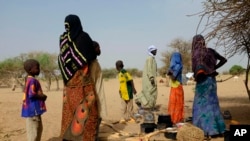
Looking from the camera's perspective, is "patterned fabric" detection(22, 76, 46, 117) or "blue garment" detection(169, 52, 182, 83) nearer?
"patterned fabric" detection(22, 76, 46, 117)

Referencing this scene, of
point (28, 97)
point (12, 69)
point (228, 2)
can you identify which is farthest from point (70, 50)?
point (12, 69)

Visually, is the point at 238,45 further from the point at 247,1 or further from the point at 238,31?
the point at 247,1

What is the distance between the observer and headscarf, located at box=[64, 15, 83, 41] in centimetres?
483

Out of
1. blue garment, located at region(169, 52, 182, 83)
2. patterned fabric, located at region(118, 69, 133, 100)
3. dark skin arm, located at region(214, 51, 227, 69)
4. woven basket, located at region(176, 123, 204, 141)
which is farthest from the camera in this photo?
patterned fabric, located at region(118, 69, 133, 100)

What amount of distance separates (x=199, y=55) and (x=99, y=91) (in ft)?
8.30

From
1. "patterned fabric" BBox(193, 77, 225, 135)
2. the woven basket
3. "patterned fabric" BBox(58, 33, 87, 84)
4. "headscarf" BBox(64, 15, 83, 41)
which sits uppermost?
"headscarf" BBox(64, 15, 83, 41)

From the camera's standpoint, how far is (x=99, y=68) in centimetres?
499

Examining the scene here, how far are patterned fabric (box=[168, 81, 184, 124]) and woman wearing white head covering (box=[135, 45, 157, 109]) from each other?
1.75 meters

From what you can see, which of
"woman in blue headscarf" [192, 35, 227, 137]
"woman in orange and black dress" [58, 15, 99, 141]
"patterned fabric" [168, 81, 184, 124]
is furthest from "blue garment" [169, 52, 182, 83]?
"woman in orange and black dress" [58, 15, 99, 141]

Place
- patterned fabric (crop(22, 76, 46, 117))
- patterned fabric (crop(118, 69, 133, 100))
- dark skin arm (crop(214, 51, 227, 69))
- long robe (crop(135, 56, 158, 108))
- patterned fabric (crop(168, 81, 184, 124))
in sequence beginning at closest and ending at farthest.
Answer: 1. patterned fabric (crop(22, 76, 46, 117))
2. dark skin arm (crop(214, 51, 227, 69))
3. patterned fabric (crop(168, 81, 184, 124))
4. patterned fabric (crop(118, 69, 133, 100))
5. long robe (crop(135, 56, 158, 108))

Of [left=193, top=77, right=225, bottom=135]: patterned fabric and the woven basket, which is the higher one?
[left=193, top=77, right=225, bottom=135]: patterned fabric

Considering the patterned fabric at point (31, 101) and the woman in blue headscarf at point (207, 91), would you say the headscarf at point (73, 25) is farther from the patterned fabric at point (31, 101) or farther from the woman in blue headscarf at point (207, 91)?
the woman in blue headscarf at point (207, 91)

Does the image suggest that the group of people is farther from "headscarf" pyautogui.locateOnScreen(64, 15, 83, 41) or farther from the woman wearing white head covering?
the woman wearing white head covering

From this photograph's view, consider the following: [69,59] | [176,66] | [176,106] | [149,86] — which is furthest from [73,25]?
[149,86]
